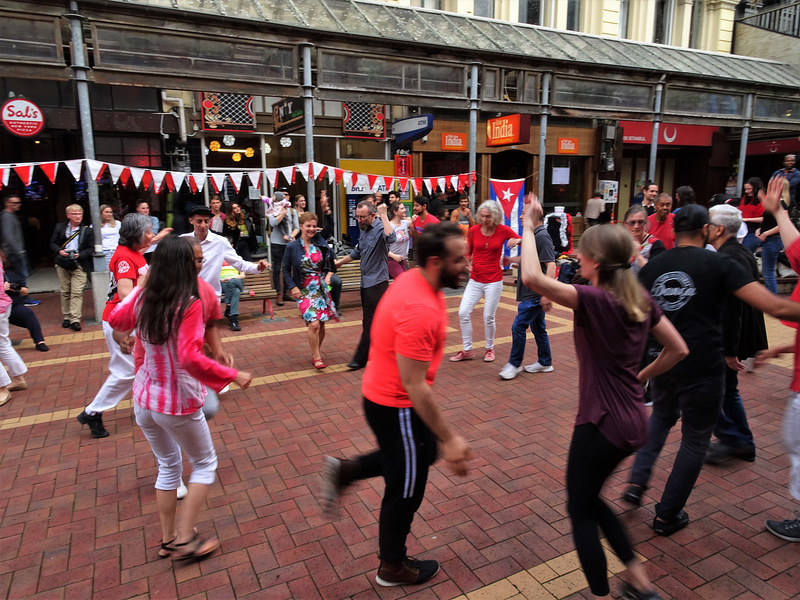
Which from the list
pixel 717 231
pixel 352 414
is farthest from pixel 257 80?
pixel 717 231

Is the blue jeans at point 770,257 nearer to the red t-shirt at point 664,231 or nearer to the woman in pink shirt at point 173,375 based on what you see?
the red t-shirt at point 664,231

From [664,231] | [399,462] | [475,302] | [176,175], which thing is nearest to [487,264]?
[475,302]

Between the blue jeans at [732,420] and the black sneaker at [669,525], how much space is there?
117cm

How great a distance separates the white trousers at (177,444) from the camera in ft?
9.52

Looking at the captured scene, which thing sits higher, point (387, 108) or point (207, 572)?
point (387, 108)

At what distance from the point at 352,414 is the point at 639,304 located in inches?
127

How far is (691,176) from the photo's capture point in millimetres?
20422

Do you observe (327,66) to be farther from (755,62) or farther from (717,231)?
(755,62)

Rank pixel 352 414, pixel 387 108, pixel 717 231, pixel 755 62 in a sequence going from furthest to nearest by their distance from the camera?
pixel 755 62 < pixel 387 108 < pixel 352 414 < pixel 717 231

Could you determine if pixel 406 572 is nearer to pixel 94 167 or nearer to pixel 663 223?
pixel 663 223

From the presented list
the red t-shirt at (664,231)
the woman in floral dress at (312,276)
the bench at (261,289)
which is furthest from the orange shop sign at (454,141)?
the woman in floral dress at (312,276)

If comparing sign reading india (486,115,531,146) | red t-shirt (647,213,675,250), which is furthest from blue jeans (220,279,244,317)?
sign reading india (486,115,531,146)

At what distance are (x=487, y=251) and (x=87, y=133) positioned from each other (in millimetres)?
6527

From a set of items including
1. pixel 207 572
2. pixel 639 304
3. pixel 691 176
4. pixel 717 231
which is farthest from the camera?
pixel 691 176
